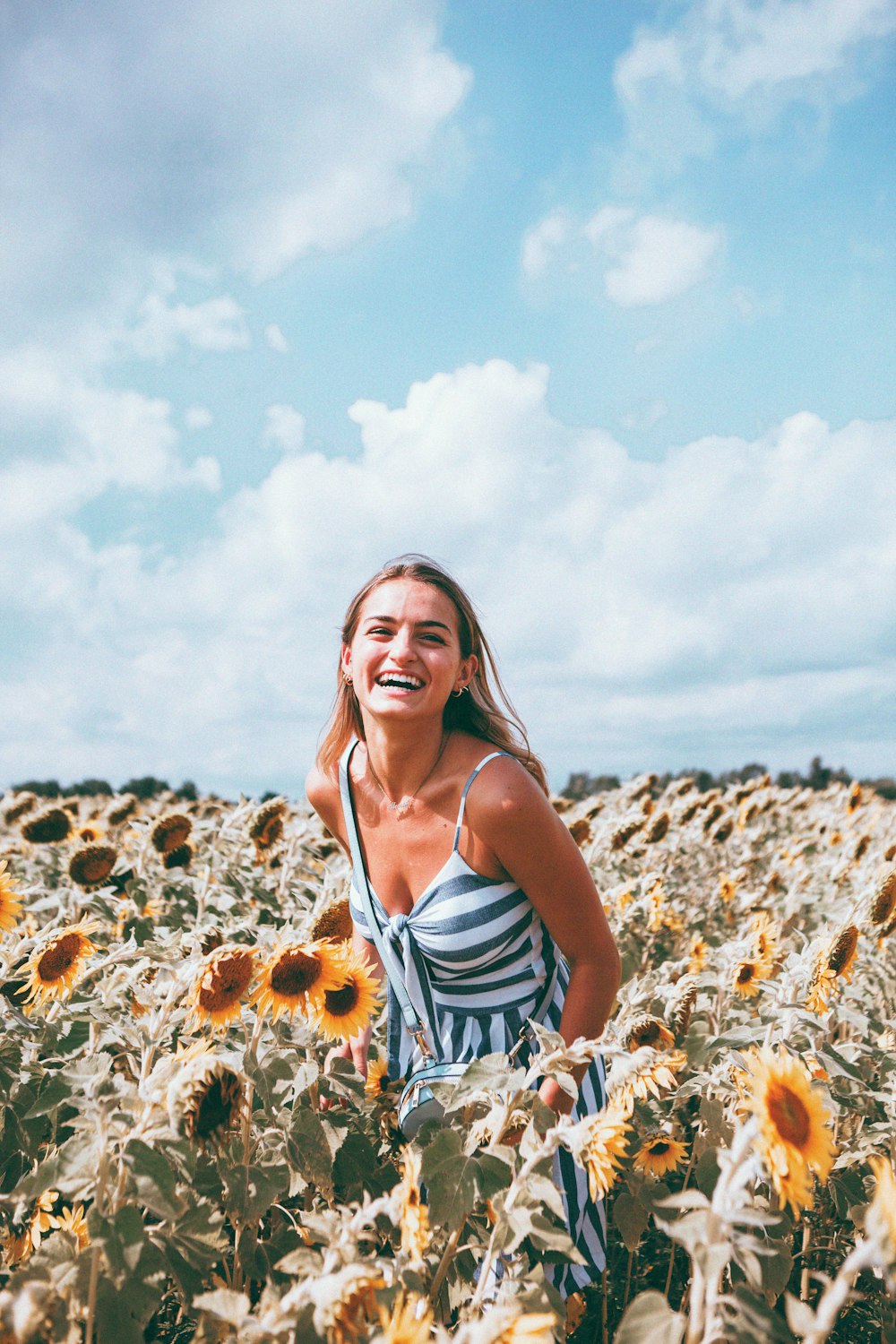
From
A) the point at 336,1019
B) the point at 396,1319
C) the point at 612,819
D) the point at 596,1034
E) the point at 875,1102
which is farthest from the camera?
the point at 612,819

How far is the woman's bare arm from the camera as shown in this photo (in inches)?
106

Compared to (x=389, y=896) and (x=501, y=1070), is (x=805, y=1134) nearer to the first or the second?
(x=501, y=1070)

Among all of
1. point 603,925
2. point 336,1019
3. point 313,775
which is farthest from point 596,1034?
point 313,775

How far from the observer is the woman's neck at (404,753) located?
3.03 m

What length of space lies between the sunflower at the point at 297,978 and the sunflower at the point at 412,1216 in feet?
1.77

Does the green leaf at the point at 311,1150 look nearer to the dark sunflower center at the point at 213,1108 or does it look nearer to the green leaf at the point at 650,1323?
the dark sunflower center at the point at 213,1108

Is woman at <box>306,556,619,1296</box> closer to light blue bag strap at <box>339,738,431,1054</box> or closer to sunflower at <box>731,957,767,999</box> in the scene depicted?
light blue bag strap at <box>339,738,431,1054</box>

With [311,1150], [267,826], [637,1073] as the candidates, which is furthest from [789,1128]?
[267,826]

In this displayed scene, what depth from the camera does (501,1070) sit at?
2.01m

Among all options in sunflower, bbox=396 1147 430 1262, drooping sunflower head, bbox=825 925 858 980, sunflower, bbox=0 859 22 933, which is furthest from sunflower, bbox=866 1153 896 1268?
sunflower, bbox=0 859 22 933

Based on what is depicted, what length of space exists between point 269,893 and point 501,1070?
3048mm

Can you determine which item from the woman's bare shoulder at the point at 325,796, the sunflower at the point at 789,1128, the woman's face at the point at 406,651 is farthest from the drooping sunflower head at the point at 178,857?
the sunflower at the point at 789,1128

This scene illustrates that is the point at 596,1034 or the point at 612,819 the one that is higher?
the point at 612,819

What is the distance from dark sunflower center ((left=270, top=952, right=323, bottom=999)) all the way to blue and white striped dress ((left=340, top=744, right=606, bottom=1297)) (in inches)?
22.2
